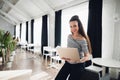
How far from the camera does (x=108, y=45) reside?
3.53 m

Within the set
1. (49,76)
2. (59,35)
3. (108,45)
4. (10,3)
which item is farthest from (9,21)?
(108,45)

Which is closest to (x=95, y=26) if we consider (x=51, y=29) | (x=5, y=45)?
(x=5, y=45)

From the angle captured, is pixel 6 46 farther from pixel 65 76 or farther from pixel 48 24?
pixel 48 24

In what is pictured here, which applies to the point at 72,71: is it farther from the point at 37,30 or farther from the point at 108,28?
the point at 37,30

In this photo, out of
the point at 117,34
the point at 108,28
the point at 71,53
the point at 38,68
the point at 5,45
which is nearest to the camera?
the point at 71,53

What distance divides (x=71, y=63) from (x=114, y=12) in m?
2.42

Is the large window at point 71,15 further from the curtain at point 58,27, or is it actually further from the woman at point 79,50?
the woman at point 79,50

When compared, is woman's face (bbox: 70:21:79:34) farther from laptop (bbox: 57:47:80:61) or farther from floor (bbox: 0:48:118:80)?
floor (bbox: 0:48:118:80)

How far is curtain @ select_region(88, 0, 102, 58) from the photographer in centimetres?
371

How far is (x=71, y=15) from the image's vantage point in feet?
17.3

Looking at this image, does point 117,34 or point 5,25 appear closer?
point 117,34

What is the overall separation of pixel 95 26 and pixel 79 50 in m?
2.45

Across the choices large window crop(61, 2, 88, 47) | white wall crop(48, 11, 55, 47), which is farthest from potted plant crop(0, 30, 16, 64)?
white wall crop(48, 11, 55, 47)

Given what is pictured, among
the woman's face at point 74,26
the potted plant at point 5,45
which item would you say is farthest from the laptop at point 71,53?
the potted plant at point 5,45
